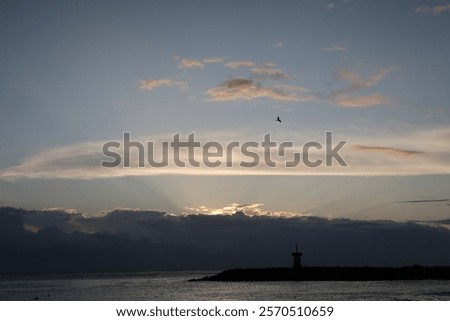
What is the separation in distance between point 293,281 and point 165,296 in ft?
75.1

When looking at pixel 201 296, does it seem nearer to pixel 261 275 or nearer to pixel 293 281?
pixel 293 281

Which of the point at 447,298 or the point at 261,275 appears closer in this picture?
the point at 447,298

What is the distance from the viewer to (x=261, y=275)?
282 ft

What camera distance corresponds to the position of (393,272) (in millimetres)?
80188
